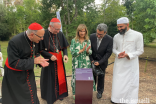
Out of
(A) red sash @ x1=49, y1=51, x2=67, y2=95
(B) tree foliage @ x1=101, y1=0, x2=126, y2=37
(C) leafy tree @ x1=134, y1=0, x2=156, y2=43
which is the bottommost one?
(A) red sash @ x1=49, y1=51, x2=67, y2=95

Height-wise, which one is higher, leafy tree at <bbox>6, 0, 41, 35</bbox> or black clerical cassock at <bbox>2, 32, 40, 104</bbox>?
leafy tree at <bbox>6, 0, 41, 35</bbox>

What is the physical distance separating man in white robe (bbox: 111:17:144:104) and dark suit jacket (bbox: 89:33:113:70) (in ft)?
0.53

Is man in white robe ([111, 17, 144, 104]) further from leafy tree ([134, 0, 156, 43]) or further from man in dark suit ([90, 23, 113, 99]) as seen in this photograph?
leafy tree ([134, 0, 156, 43])

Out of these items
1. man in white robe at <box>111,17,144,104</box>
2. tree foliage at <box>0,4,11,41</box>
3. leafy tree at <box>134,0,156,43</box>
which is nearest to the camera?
man in white robe at <box>111,17,144,104</box>

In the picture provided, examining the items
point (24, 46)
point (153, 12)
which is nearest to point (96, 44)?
point (24, 46)

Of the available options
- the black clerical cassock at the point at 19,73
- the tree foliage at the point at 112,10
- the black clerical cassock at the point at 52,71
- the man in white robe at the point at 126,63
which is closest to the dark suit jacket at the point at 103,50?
the man in white robe at the point at 126,63

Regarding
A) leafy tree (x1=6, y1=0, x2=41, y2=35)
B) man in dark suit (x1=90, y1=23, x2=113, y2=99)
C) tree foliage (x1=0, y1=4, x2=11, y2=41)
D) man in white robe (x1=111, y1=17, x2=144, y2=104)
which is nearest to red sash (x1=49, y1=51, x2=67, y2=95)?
man in dark suit (x1=90, y1=23, x2=113, y2=99)

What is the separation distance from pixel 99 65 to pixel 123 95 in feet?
3.25

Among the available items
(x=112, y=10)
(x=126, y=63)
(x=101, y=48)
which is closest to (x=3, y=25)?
(x=112, y=10)

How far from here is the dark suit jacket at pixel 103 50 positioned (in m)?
3.38

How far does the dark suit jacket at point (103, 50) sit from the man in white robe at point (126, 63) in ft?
0.53

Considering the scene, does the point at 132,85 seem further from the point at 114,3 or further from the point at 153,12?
the point at 114,3

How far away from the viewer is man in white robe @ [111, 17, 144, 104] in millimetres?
3107

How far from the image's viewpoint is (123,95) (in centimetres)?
335
